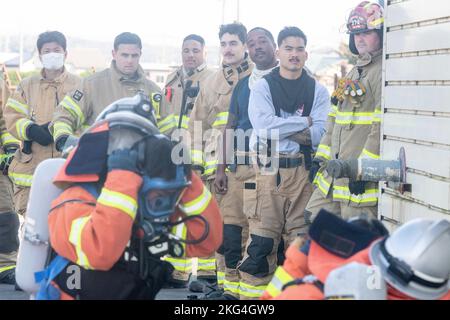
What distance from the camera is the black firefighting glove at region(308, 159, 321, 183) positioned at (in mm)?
6381

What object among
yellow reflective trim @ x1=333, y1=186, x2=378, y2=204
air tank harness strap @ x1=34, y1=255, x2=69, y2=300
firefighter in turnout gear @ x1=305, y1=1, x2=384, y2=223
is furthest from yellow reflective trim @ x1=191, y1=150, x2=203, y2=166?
air tank harness strap @ x1=34, y1=255, x2=69, y2=300

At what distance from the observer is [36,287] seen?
153 inches

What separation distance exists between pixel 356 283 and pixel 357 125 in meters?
3.10

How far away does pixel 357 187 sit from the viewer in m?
5.90

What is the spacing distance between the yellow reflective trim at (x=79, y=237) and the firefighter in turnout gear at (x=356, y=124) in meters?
2.72

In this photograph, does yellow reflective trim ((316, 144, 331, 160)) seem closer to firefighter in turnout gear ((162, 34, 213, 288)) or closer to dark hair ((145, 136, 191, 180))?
firefighter in turnout gear ((162, 34, 213, 288))

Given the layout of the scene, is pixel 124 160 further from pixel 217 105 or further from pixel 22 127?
pixel 22 127

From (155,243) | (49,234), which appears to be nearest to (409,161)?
(155,243)

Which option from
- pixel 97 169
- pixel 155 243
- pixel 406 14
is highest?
pixel 406 14

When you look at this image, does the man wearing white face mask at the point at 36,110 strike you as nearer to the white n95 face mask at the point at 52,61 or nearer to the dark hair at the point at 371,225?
the white n95 face mask at the point at 52,61

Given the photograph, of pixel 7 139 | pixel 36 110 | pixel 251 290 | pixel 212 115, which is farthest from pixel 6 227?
pixel 251 290

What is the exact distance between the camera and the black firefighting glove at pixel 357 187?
5887 mm
